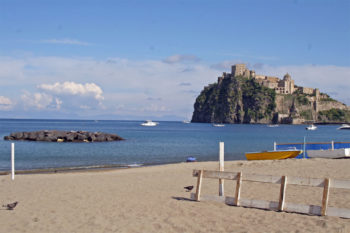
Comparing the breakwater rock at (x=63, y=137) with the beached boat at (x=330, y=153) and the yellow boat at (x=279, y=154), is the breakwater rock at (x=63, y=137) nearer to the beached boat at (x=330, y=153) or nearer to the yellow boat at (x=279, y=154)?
the yellow boat at (x=279, y=154)

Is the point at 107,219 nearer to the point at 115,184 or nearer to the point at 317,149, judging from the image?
the point at 115,184

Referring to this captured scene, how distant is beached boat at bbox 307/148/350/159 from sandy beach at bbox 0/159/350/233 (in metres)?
11.0

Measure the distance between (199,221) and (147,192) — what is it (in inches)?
203

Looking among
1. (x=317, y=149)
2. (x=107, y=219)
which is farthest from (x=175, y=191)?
(x=317, y=149)

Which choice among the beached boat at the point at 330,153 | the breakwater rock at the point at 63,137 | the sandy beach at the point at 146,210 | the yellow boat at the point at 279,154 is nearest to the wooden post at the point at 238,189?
the sandy beach at the point at 146,210

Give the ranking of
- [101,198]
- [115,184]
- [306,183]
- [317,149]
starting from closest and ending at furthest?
1. [306,183]
2. [101,198]
3. [115,184]
4. [317,149]

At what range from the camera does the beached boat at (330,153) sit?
2769cm

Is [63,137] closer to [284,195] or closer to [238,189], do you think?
[238,189]

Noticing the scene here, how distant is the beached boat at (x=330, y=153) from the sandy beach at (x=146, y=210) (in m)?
11.0

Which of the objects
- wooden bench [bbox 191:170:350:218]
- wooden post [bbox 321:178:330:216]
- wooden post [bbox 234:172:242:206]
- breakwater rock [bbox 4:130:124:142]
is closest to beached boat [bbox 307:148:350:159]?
wooden bench [bbox 191:170:350:218]

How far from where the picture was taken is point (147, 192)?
48.2ft

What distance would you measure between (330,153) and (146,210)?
70.3ft

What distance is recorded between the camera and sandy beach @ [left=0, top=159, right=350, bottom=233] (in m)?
9.38

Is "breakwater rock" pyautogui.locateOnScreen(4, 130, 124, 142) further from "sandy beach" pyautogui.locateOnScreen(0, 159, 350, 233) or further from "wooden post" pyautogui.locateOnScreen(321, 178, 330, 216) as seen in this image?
"wooden post" pyautogui.locateOnScreen(321, 178, 330, 216)
